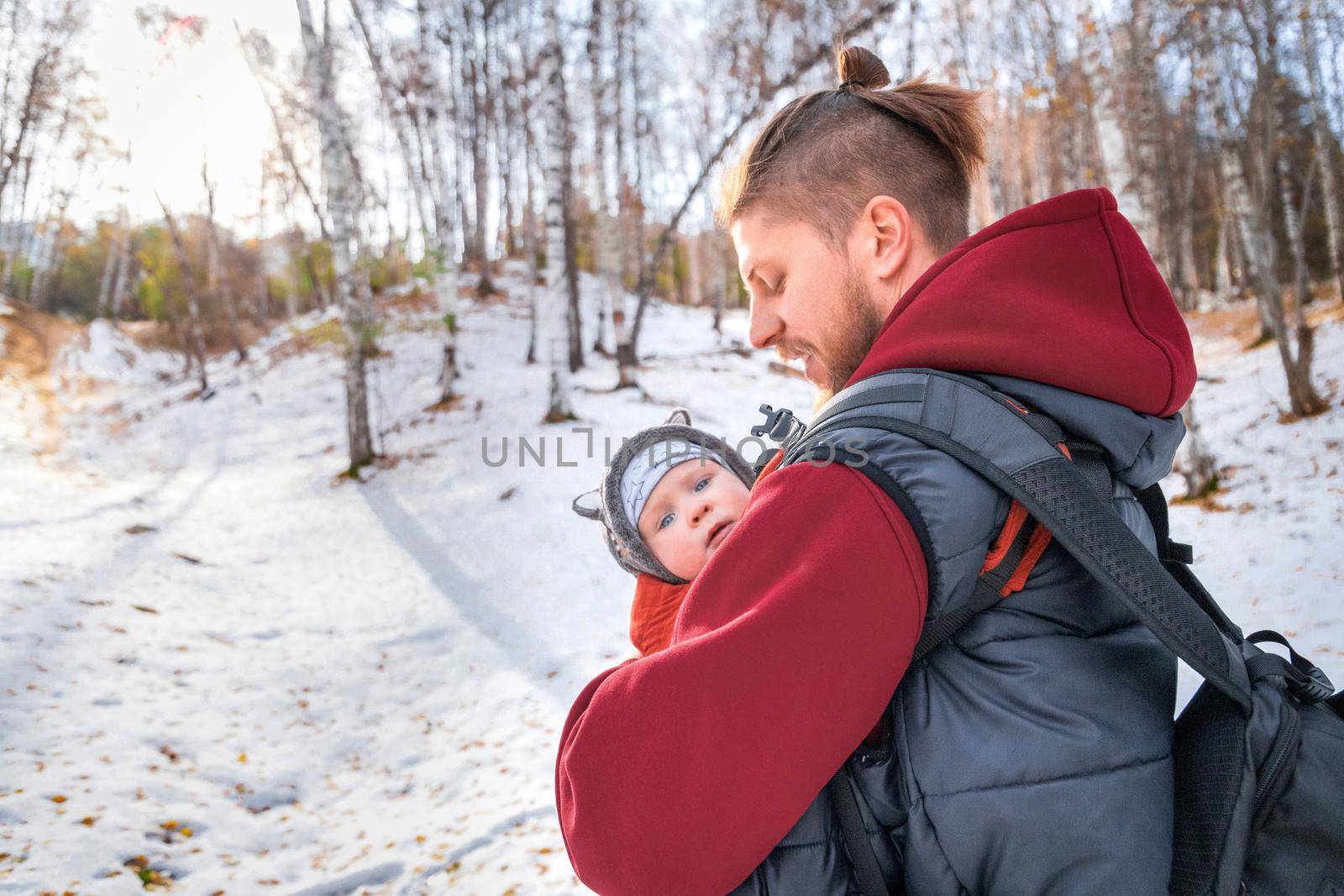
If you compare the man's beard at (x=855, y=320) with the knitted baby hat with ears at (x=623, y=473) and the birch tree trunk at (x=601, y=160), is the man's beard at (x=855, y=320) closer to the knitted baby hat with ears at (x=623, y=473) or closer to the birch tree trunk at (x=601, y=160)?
the knitted baby hat with ears at (x=623, y=473)

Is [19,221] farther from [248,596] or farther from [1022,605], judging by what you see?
[1022,605]

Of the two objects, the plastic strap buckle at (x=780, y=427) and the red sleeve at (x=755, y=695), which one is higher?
the plastic strap buckle at (x=780, y=427)

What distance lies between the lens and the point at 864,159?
3.99ft

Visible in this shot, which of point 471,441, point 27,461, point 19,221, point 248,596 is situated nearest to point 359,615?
point 248,596

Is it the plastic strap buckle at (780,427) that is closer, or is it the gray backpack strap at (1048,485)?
the gray backpack strap at (1048,485)

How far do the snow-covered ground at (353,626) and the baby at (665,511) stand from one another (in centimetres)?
212

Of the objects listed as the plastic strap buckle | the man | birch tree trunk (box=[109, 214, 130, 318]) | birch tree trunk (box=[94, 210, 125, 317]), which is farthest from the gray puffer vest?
birch tree trunk (box=[94, 210, 125, 317])

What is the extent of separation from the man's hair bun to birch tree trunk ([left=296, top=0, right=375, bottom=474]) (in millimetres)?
9942

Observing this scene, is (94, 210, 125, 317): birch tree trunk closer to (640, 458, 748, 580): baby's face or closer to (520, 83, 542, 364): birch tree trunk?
(520, 83, 542, 364): birch tree trunk

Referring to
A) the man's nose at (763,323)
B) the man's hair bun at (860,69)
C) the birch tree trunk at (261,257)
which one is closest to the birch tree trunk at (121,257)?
the birch tree trunk at (261,257)

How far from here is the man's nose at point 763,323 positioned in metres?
1.26

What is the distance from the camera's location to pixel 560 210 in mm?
9828

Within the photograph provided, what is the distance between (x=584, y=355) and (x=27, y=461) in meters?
9.80

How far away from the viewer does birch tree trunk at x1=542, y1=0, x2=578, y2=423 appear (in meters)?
9.76
